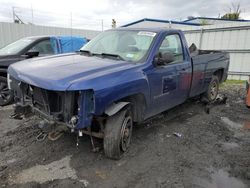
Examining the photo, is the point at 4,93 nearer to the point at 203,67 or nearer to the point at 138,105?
the point at 138,105

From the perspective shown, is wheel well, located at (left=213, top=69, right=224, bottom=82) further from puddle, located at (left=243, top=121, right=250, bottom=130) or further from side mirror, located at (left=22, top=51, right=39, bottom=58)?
side mirror, located at (left=22, top=51, right=39, bottom=58)

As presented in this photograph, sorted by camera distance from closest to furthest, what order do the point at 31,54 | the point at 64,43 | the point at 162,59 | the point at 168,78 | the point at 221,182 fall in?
the point at 221,182 < the point at 162,59 < the point at 168,78 < the point at 31,54 < the point at 64,43

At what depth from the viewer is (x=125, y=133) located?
13.1 ft

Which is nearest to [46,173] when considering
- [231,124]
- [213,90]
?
[231,124]

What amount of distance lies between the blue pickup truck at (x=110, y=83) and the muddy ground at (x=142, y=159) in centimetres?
40

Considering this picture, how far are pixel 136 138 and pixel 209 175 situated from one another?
1.53 m

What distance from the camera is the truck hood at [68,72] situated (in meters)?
3.17

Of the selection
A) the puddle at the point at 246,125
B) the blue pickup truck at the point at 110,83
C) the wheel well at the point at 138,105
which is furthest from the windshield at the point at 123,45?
the puddle at the point at 246,125

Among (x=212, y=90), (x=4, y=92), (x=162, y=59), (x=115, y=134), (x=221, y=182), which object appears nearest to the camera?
(x=221, y=182)

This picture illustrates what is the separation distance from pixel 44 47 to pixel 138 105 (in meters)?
4.53

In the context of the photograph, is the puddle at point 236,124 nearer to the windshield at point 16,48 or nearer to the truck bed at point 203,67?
the truck bed at point 203,67

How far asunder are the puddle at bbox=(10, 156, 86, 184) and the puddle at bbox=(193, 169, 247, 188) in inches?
66.8

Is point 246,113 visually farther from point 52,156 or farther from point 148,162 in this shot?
point 52,156

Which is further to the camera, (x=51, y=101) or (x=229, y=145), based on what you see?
(x=229, y=145)
